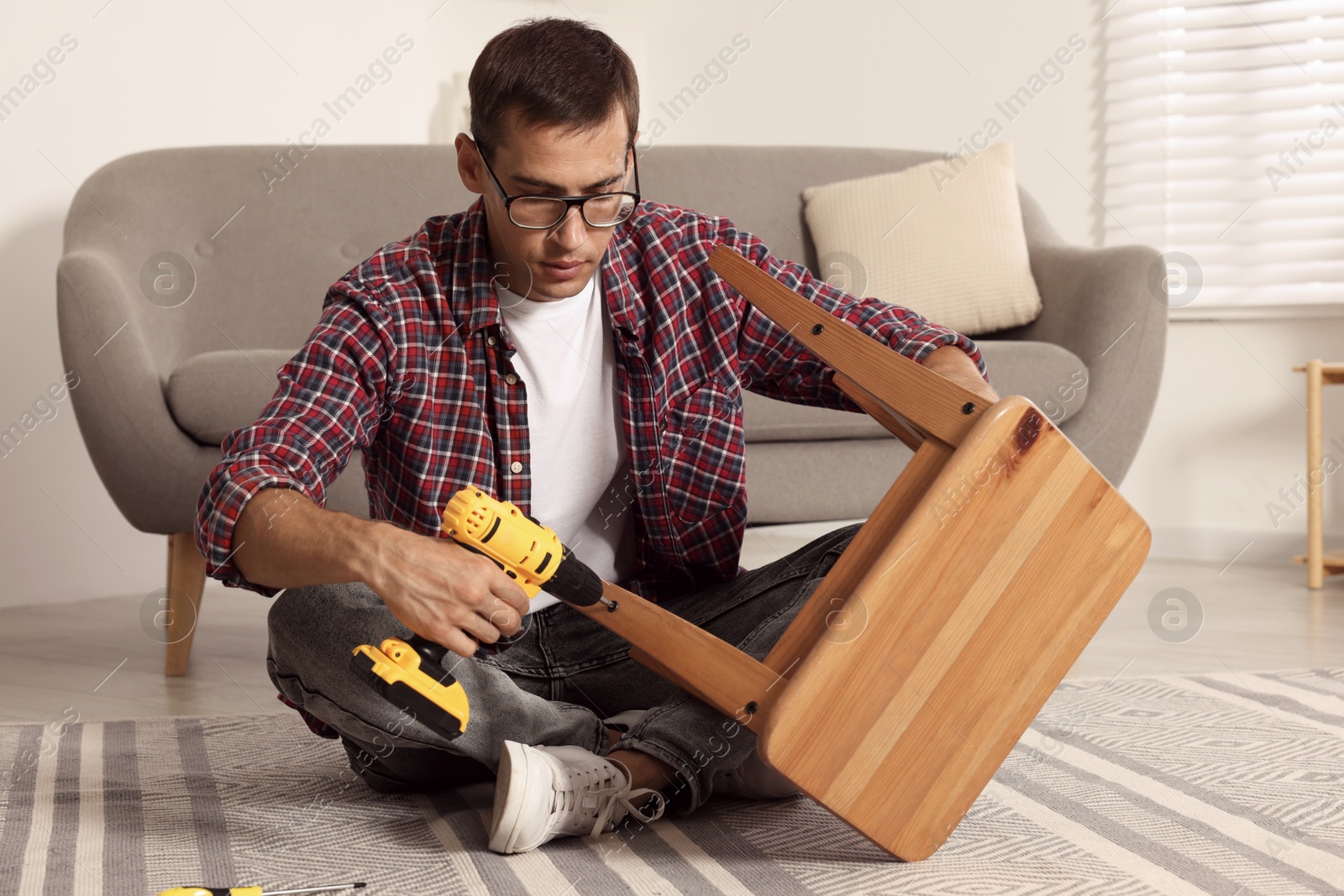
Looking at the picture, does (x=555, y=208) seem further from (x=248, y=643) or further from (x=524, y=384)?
(x=248, y=643)

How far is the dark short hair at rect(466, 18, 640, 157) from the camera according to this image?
1062mm

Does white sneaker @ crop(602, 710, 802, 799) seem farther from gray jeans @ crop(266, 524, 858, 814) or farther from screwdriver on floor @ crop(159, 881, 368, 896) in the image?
screwdriver on floor @ crop(159, 881, 368, 896)

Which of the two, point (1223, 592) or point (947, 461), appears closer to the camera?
point (947, 461)

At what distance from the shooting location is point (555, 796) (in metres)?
1.01

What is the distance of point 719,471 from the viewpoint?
48.1 inches

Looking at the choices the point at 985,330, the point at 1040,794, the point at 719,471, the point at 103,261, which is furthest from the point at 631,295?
the point at 985,330

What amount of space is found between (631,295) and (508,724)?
0.44m

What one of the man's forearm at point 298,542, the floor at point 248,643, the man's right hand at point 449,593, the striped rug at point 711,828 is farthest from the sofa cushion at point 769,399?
the man's right hand at point 449,593

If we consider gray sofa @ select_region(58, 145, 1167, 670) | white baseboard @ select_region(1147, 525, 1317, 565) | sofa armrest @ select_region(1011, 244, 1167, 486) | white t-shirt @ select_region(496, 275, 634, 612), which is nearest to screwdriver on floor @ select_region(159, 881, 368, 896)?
white t-shirt @ select_region(496, 275, 634, 612)

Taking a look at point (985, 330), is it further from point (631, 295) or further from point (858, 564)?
point (858, 564)

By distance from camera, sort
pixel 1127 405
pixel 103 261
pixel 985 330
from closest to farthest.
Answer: pixel 103 261 → pixel 1127 405 → pixel 985 330

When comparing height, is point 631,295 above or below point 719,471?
above

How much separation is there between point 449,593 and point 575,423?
15.4 inches

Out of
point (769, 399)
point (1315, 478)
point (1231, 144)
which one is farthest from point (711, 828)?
point (1231, 144)
